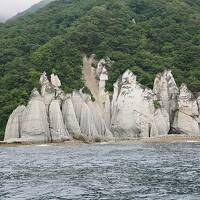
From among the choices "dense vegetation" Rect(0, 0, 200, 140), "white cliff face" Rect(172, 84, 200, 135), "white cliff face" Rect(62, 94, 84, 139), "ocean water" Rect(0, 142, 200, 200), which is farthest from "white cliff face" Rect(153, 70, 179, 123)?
"ocean water" Rect(0, 142, 200, 200)

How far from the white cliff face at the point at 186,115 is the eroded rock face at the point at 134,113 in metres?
2.39

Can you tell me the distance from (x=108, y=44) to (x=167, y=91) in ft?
73.5

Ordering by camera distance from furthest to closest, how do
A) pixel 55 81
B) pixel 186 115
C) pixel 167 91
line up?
pixel 167 91
pixel 55 81
pixel 186 115

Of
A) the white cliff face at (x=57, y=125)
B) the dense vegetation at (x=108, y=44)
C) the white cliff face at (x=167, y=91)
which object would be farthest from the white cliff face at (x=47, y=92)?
the white cliff face at (x=167, y=91)

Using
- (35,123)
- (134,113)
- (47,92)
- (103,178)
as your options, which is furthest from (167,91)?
(103,178)

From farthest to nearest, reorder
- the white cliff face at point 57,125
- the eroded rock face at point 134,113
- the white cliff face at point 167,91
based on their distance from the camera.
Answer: the white cliff face at point 167,91, the eroded rock face at point 134,113, the white cliff face at point 57,125

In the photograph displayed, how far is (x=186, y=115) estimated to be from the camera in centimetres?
9494

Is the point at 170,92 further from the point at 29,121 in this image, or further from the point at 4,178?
the point at 4,178

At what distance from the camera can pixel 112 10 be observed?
Result: 140 m

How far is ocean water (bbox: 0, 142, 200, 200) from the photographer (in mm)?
30516

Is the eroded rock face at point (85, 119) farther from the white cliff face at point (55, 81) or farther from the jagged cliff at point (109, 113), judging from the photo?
the white cliff face at point (55, 81)

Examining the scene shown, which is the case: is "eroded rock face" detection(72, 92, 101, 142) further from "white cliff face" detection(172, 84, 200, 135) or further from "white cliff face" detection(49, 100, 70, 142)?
"white cliff face" detection(172, 84, 200, 135)

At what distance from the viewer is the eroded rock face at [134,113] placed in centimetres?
9275

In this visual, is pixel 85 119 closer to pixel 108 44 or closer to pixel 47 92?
pixel 47 92
